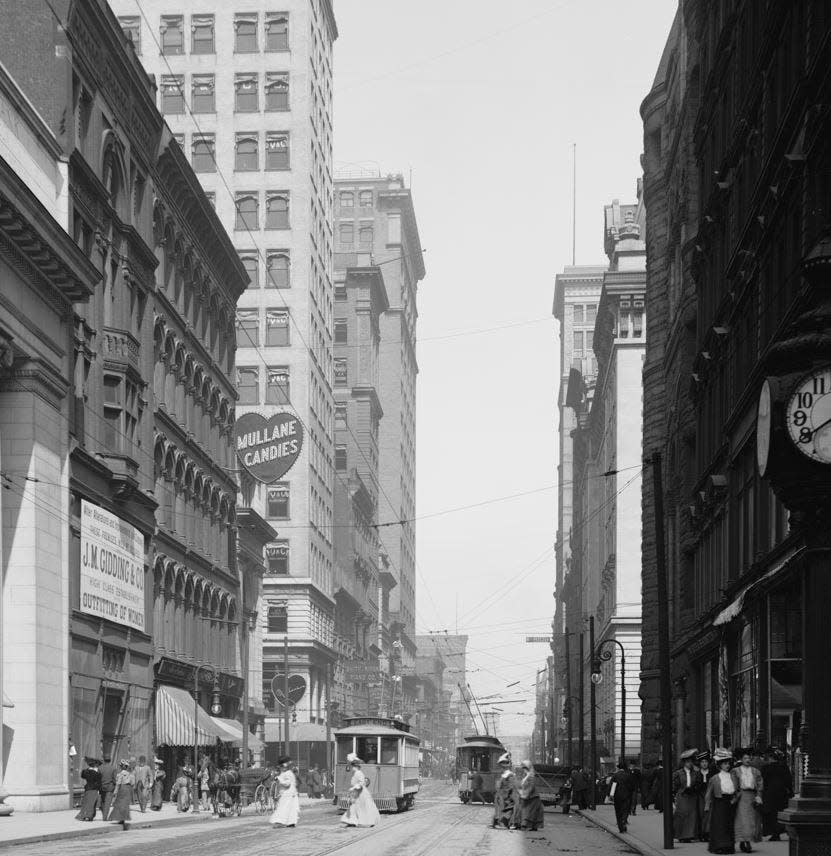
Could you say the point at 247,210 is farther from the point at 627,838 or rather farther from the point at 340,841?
the point at 340,841

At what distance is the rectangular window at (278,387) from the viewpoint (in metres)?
108

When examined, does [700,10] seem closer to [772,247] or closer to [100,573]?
[772,247]

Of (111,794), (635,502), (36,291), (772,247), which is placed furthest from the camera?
(635,502)

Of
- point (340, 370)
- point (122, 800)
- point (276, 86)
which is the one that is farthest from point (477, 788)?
point (340, 370)

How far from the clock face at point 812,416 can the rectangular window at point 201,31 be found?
101 metres

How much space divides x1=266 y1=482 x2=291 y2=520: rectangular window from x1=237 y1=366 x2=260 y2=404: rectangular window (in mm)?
5994

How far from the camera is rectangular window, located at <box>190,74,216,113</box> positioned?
109562 millimetres

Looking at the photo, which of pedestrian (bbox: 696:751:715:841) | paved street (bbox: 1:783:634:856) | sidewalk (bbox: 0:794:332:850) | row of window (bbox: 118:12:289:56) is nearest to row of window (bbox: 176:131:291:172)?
row of window (bbox: 118:12:289:56)

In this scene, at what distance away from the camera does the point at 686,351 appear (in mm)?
55969

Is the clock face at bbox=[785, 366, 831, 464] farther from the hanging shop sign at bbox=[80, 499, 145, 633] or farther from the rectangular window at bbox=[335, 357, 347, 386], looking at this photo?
the rectangular window at bbox=[335, 357, 347, 386]

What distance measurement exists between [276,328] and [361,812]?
247 ft

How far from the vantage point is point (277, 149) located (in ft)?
359

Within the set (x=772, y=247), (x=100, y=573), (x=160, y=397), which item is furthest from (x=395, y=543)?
(x=772, y=247)

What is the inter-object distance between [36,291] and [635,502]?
54048 millimetres
